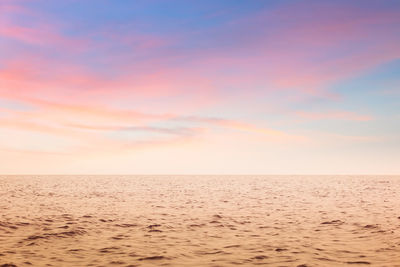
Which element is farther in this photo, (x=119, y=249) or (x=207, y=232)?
(x=207, y=232)

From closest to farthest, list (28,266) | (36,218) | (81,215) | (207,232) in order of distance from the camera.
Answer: (28,266), (207,232), (36,218), (81,215)

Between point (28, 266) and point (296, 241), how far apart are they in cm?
1441

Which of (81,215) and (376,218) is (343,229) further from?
(81,215)

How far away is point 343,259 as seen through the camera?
16797 millimetres

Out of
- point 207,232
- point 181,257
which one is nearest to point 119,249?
point 181,257

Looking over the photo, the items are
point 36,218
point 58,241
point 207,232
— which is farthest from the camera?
point 36,218

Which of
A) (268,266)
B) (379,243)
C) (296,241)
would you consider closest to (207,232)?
(296,241)

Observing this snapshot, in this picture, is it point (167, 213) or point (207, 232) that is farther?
point (167, 213)

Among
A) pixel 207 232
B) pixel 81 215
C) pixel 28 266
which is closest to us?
pixel 28 266

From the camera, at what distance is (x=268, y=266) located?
15766 millimetres

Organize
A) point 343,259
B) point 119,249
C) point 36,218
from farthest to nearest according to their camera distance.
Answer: point 36,218, point 119,249, point 343,259

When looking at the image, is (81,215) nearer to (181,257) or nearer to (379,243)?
(181,257)

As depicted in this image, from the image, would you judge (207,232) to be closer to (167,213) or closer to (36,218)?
(167,213)

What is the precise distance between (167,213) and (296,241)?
55.0 feet
